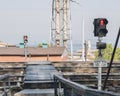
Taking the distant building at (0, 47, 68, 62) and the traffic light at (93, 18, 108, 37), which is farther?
the distant building at (0, 47, 68, 62)

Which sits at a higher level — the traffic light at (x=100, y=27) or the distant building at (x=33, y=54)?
the traffic light at (x=100, y=27)

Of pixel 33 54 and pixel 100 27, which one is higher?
pixel 100 27

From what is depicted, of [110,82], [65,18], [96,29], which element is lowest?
[110,82]

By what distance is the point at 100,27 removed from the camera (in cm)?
1686

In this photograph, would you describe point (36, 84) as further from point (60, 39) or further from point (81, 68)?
point (60, 39)

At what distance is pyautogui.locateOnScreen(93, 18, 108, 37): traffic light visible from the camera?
1685 centimetres

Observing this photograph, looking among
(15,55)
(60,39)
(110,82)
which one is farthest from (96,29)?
(60,39)

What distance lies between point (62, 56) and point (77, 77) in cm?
3708

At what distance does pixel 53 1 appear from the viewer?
264ft

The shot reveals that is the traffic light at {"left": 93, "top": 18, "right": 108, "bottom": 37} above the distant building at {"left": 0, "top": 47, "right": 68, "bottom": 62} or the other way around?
above

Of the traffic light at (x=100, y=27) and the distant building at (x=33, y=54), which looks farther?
the distant building at (x=33, y=54)

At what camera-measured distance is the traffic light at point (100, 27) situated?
55.3 feet

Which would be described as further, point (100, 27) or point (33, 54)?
point (33, 54)

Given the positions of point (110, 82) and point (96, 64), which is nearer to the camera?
point (96, 64)
